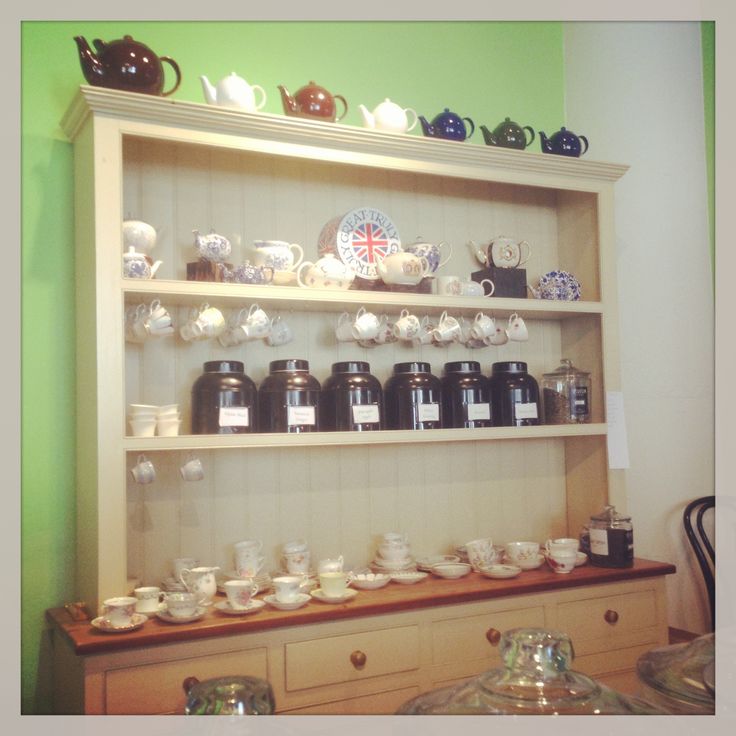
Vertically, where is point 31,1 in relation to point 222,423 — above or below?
above

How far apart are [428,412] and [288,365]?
17.3 inches

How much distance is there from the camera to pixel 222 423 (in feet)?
6.40

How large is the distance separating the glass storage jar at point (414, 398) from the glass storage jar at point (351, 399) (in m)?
0.07

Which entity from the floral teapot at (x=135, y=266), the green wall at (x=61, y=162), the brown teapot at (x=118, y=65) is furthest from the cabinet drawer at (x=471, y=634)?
the brown teapot at (x=118, y=65)

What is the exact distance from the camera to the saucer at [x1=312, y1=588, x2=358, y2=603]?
6.26 ft

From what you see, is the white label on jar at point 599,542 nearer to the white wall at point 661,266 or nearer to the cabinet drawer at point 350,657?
the white wall at point 661,266

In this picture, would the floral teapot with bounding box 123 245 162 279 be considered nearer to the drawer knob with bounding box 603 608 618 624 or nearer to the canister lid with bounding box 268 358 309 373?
the canister lid with bounding box 268 358 309 373

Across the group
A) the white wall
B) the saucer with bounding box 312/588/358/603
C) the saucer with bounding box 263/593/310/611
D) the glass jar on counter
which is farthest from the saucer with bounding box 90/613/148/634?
the white wall

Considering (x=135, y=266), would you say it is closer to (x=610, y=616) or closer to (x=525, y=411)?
(x=525, y=411)

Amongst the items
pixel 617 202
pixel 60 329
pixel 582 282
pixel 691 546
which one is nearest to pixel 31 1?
pixel 60 329

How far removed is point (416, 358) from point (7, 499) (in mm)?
1231

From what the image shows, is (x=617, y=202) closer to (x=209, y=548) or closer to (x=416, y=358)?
(x=416, y=358)

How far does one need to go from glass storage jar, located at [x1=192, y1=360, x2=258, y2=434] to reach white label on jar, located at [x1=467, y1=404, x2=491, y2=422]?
2.18ft

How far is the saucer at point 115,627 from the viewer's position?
5.41 ft
